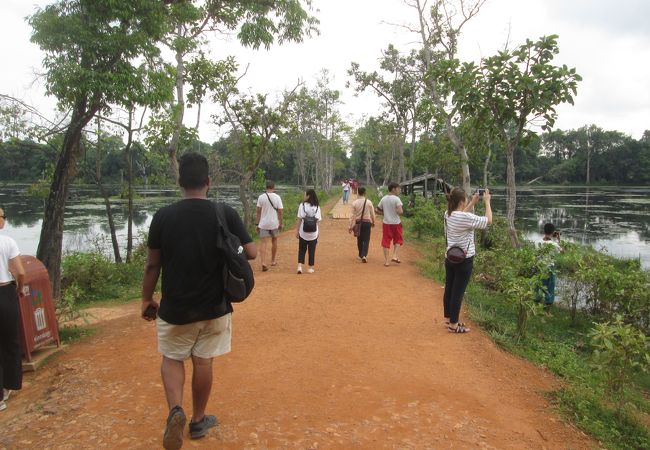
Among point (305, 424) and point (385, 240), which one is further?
point (385, 240)

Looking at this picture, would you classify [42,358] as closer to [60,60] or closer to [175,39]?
[60,60]

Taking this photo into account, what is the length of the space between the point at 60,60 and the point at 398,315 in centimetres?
477

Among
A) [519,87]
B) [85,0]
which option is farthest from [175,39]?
[519,87]

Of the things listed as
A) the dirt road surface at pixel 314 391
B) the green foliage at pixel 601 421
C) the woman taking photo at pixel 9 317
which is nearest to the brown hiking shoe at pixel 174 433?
the dirt road surface at pixel 314 391

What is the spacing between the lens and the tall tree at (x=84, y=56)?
4891mm

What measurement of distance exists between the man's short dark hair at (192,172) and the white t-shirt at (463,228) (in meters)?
2.78

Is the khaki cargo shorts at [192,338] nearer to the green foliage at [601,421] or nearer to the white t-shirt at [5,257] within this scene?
the white t-shirt at [5,257]

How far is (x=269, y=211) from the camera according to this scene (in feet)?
24.2

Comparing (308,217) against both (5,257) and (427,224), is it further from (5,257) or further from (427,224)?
(427,224)

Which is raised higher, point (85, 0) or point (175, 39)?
point (175, 39)

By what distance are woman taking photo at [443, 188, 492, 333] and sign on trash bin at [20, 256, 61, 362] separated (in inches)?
150

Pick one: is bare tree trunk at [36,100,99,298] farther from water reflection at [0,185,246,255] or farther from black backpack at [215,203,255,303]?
water reflection at [0,185,246,255]

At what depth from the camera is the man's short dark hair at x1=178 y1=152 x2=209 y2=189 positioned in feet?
8.32

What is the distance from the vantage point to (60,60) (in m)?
4.93
